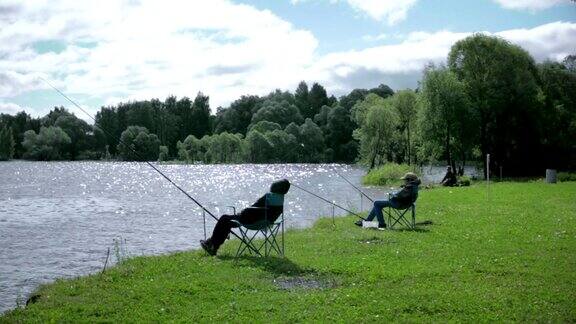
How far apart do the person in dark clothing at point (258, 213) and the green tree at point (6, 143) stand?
505ft

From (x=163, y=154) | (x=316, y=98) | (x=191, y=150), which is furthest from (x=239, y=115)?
(x=191, y=150)

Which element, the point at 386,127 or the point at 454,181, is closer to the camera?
the point at 454,181

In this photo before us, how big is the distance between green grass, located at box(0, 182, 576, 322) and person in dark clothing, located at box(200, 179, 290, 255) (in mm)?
524

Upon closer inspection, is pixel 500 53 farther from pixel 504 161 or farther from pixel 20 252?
pixel 20 252

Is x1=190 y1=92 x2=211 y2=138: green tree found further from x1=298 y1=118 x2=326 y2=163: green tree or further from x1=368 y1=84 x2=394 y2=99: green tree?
x1=368 y1=84 x2=394 y2=99: green tree

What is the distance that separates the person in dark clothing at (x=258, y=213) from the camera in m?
12.7

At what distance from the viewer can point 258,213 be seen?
1284 centimetres

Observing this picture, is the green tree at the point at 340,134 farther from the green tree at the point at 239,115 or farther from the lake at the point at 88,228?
the lake at the point at 88,228

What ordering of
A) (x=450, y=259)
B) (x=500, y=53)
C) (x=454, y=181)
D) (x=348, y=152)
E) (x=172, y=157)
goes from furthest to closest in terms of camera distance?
(x=172, y=157) → (x=348, y=152) → (x=500, y=53) → (x=454, y=181) → (x=450, y=259)

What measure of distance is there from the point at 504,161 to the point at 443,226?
134 ft

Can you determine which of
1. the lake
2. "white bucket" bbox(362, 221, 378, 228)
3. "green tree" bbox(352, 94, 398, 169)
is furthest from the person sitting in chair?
"green tree" bbox(352, 94, 398, 169)

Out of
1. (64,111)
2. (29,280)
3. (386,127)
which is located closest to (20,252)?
(29,280)

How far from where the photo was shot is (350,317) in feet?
25.7

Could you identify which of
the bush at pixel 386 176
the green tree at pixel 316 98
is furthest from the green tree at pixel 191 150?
the bush at pixel 386 176
